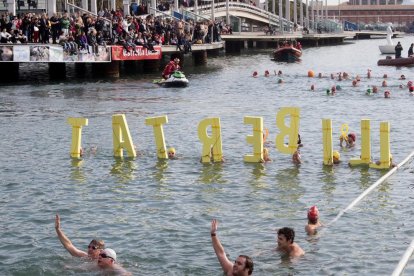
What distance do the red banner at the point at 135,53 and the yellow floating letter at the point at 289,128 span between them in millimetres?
31289

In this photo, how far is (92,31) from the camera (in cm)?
5428

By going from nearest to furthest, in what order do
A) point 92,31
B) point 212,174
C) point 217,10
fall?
point 212,174 < point 92,31 < point 217,10

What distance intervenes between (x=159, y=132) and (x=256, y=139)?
9.46 ft

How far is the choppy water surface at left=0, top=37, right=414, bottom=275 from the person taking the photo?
18.1 m

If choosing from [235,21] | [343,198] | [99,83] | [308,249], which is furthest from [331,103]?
[235,21]

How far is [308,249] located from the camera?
60.7 feet

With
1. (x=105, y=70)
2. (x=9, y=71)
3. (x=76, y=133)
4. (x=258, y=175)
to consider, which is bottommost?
(x=258, y=175)

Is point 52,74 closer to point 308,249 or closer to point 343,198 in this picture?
point 343,198

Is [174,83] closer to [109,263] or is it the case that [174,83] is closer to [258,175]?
[258,175]

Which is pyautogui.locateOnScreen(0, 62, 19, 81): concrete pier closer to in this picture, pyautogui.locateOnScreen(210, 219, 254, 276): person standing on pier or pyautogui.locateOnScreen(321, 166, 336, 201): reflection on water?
pyautogui.locateOnScreen(321, 166, 336, 201): reflection on water

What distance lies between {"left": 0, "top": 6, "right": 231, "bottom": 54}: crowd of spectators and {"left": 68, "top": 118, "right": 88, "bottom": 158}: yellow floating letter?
78.6 ft

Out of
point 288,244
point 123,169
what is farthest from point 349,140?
point 288,244

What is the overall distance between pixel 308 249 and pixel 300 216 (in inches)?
105

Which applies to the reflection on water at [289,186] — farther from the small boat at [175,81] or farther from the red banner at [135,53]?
the red banner at [135,53]
